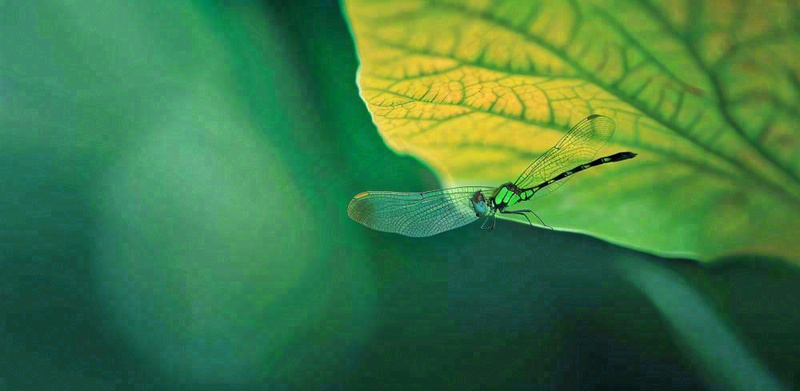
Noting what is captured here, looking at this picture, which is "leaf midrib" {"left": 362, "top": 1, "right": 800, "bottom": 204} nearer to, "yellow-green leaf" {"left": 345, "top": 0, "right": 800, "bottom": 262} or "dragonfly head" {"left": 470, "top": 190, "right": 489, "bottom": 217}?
"yellow-green leaf" {"left": 345, "top": 0, "right": 800, "bottom": 262}

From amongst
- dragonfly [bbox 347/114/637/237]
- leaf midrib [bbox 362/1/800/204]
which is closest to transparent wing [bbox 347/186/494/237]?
dragonfly [bbox 347/114/637/237]

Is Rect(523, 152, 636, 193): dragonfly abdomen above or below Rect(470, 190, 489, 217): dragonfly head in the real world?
above

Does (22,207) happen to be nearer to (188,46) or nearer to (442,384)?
(188,46)

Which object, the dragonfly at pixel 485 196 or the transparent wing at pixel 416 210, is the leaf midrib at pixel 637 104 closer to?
the dragonfly at pixel 485 196

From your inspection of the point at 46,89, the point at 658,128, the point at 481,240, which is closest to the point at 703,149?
the point at 658,128

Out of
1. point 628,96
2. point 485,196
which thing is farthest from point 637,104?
point 485,196

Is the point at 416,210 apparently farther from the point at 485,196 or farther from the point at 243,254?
the point at 243,254
